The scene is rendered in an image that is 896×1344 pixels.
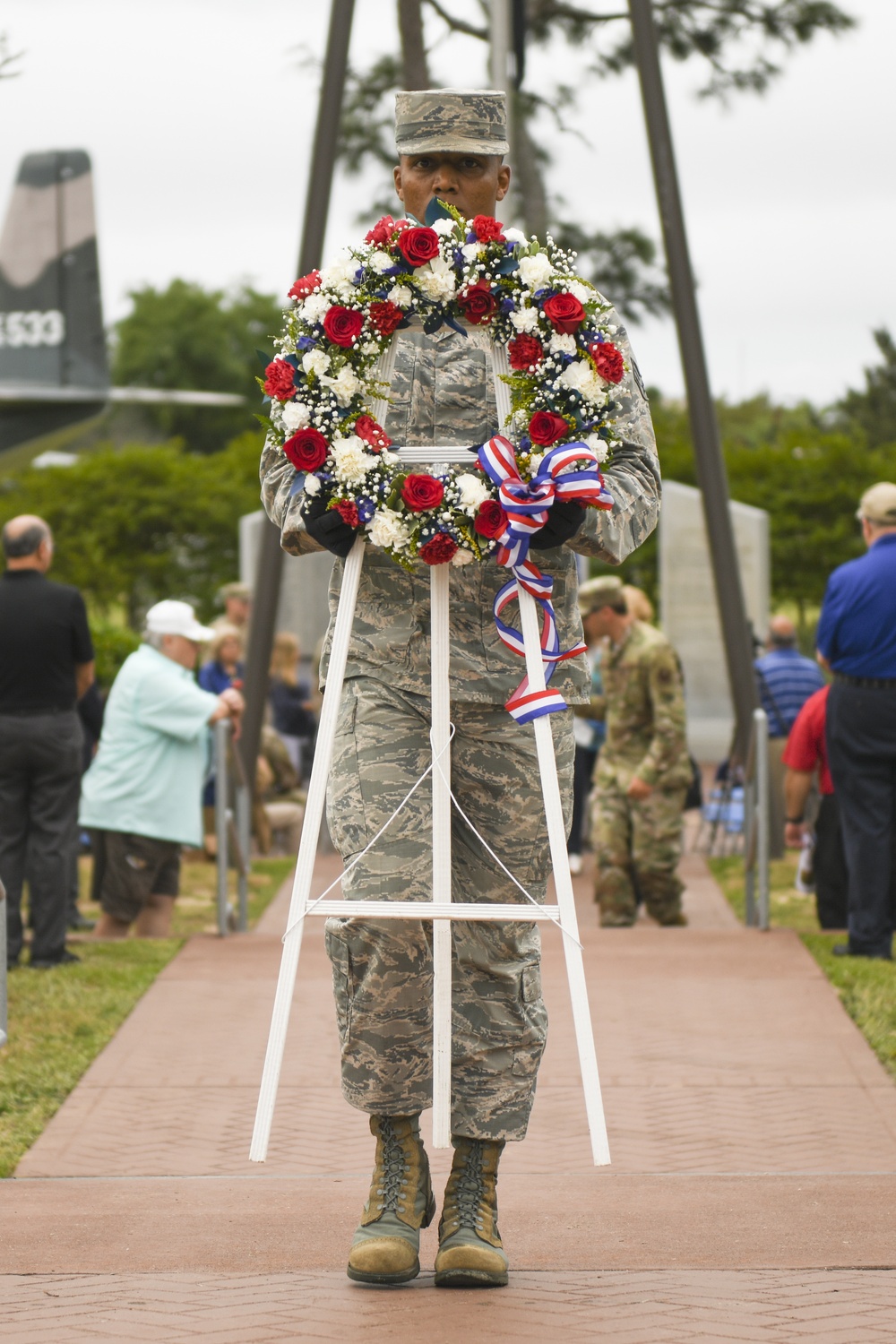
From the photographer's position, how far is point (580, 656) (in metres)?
4.04

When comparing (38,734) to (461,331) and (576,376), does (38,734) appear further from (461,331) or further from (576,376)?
(576,376)

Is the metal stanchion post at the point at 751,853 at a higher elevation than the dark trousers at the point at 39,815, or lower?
lower

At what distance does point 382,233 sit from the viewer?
151 inches

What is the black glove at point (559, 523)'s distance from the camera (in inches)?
147

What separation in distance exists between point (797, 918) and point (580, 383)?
760cm

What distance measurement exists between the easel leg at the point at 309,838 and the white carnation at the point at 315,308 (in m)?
0.46

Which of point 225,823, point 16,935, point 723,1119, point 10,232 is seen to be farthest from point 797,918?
point 10,232

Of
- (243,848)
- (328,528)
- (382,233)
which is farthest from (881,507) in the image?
(328,528)

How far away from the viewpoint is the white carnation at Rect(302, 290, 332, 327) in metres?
3.83

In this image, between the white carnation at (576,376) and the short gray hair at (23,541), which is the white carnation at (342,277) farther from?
the short gray hair at (23,541)

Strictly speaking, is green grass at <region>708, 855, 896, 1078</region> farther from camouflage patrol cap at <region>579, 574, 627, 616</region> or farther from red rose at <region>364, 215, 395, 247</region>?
red rose at <region>364, 215, 395, 247</region>

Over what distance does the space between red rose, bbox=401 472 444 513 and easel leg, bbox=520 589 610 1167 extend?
0.89 ft

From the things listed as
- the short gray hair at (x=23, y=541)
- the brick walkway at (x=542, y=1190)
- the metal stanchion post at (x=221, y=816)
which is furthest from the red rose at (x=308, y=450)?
the metal stanchion post at (x=221, y=816)

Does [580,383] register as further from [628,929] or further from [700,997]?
[628,929]
